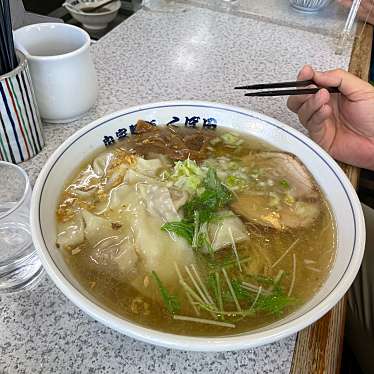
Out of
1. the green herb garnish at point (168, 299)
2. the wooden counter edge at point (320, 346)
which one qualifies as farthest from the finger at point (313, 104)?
the green herb garnish at point (168, 299)

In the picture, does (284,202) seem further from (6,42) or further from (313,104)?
(6,42)

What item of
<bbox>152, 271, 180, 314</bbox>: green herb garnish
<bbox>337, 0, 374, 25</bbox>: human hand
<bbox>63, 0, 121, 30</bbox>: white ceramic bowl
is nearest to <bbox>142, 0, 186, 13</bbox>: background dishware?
<bbox>63, 0, 121, 30</bbox>: white ceramic bowl

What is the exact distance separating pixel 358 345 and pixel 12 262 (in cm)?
110

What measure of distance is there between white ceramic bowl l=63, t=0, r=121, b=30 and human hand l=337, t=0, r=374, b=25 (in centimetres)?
119

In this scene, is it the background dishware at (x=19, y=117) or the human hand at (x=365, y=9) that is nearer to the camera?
the background dishware at (x=19, y=117)

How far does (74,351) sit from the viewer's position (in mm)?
803

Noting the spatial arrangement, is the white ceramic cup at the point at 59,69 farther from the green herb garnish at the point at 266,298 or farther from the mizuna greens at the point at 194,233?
the green herb garnish at the point at 266,298

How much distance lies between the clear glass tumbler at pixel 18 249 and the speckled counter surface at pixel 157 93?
3 cm

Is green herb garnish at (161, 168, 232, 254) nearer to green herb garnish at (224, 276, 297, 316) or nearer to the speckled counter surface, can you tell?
green herb garnish at (224, 276, 297, 316)

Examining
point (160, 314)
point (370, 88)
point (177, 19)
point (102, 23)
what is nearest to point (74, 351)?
point (160, 314)

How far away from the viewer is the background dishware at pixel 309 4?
2.12 m

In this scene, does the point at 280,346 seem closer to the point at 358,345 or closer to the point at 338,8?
the point at 358,345

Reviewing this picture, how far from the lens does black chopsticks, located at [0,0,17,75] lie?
3.26 ft

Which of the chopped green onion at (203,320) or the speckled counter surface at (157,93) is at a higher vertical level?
the chopped green onion at (203,320)
